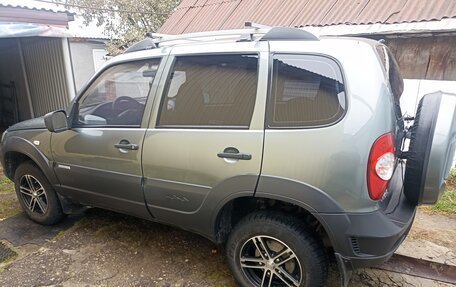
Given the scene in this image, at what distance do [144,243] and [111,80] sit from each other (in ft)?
5.27

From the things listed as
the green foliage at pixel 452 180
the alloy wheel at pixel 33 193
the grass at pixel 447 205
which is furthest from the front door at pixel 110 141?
the green foliage at pixel 452 180

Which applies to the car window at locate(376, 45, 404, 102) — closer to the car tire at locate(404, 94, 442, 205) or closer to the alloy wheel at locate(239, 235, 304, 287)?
the car tire at locate(404, 94, 442, 205)

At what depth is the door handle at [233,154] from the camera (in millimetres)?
2229

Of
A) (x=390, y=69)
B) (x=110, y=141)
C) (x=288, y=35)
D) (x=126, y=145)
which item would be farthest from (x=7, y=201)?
(x=390, y=69)

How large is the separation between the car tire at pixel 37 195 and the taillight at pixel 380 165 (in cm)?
310

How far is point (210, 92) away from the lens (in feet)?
8.14

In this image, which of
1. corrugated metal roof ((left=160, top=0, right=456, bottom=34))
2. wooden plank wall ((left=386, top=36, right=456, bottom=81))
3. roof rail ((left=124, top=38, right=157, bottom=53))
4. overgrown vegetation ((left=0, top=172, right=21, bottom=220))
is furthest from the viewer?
corrugated metal roof ((left=160, top=0, right=456, bottom=34))

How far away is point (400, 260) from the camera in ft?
9.92

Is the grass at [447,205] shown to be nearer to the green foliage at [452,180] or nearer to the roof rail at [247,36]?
the green foliage at [452,180]

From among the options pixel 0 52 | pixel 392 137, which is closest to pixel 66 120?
pixel 392 137

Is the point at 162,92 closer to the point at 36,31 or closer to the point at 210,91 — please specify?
the point at 210,91

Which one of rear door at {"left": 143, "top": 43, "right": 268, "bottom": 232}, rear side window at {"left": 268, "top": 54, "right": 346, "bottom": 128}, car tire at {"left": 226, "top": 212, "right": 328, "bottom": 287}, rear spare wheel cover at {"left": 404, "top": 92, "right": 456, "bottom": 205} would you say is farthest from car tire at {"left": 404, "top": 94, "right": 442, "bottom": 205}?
rear door at {"left": 143, "top": 43, "right": 268, "bottom": 232}

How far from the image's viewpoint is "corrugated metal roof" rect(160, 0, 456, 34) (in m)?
4.80

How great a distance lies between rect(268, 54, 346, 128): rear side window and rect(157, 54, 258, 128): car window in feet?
0.56
